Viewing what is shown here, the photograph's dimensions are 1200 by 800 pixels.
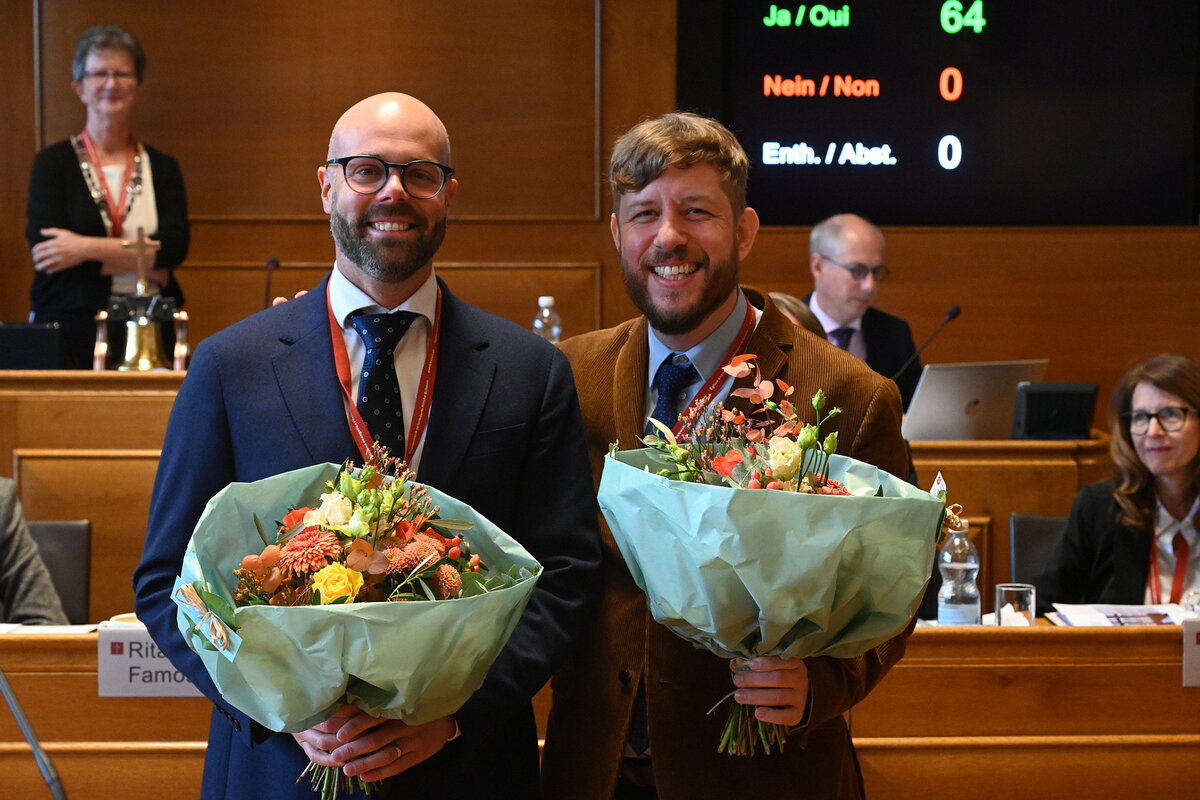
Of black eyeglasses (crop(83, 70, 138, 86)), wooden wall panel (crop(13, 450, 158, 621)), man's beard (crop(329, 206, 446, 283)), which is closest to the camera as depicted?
man's beard (crop(329, 206, 446, 283))

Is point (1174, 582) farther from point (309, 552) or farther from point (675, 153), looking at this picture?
point (309, 552)

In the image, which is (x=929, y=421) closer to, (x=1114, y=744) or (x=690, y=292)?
(x=1114, y=744)

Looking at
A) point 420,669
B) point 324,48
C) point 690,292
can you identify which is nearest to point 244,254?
point 324,48

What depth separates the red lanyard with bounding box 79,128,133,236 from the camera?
17.7 feet

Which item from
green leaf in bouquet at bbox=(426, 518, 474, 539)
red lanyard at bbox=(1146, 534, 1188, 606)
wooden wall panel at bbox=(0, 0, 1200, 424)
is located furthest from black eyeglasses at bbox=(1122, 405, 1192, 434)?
wooden wall panel at bbox=(0, 0, 1200, 424)

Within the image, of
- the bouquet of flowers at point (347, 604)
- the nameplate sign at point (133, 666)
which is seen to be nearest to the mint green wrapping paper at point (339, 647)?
the bouquet of flowers at point (347, 604)

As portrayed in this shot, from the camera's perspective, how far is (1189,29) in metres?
6.53

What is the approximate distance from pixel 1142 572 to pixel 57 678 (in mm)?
2683

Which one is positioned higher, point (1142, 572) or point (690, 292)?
point (690, 292)

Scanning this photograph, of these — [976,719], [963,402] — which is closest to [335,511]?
[976,719]

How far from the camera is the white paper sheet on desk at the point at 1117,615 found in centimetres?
294

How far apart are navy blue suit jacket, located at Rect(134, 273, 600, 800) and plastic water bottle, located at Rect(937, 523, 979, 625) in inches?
46.7

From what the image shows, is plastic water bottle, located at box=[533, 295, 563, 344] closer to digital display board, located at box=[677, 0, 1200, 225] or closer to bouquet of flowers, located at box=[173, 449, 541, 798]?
digital display board, located at box=[677, 0, 1200, 225]

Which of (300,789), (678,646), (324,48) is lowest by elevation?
(300,789)
